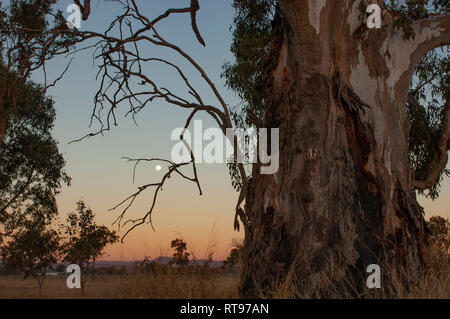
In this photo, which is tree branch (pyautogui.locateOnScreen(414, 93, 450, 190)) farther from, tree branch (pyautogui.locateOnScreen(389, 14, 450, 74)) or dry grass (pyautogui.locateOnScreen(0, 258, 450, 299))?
dry grass (pyautogui.locateOnScreen(0, 258, 450, 299))

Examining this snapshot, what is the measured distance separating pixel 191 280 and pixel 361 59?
2883 mm

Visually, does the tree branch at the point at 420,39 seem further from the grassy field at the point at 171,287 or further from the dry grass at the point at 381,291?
the grassy field at the point at 171,287

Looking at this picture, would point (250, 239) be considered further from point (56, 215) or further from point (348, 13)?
point (56, 215)

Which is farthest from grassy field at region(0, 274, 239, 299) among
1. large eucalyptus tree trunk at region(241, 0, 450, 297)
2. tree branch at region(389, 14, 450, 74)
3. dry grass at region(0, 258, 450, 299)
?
tree branch at region(389, 14, 450, 74)

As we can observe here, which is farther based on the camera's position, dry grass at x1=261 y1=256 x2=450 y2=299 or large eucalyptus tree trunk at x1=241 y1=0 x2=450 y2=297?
large eucalyptus tree trunk at x1=241 y1=0 x2=450 y2=297

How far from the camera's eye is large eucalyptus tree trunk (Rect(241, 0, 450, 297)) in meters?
5.15

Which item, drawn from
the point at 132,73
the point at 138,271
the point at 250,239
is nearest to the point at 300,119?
the point at 250,239

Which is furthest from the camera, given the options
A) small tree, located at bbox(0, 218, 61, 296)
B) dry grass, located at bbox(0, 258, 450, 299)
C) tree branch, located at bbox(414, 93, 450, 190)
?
small tree, located at bbox(0, 218, 61, 296)

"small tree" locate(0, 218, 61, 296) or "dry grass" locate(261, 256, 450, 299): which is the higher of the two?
"dry grass" locate(261, 256, 450, 299)

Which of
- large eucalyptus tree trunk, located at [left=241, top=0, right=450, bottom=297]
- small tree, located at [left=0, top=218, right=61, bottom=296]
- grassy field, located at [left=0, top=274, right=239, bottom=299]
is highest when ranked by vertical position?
large eucalyptus tree trunk, located at [left=241, top=0, right=450, bottom=297]

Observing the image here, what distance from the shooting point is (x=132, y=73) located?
294 inches

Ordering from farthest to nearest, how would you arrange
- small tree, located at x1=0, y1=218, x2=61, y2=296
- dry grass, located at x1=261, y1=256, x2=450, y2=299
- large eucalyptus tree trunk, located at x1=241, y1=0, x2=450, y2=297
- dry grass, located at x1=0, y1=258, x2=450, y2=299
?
small tree, located at x1=0, y1=218, x2=61, y2=296 → large eucalyptus tree trunk, located at x1=241, y1=0, x2=450, y2=297 → dry grass, located at x1=0, y1=258, x2=450, y2=299 → dry grass, located at x1=261, y1=256, x2=450, y2=299

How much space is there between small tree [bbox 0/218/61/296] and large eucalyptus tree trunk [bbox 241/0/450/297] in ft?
46.7

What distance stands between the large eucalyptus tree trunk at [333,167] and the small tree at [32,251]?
14.2 meters
